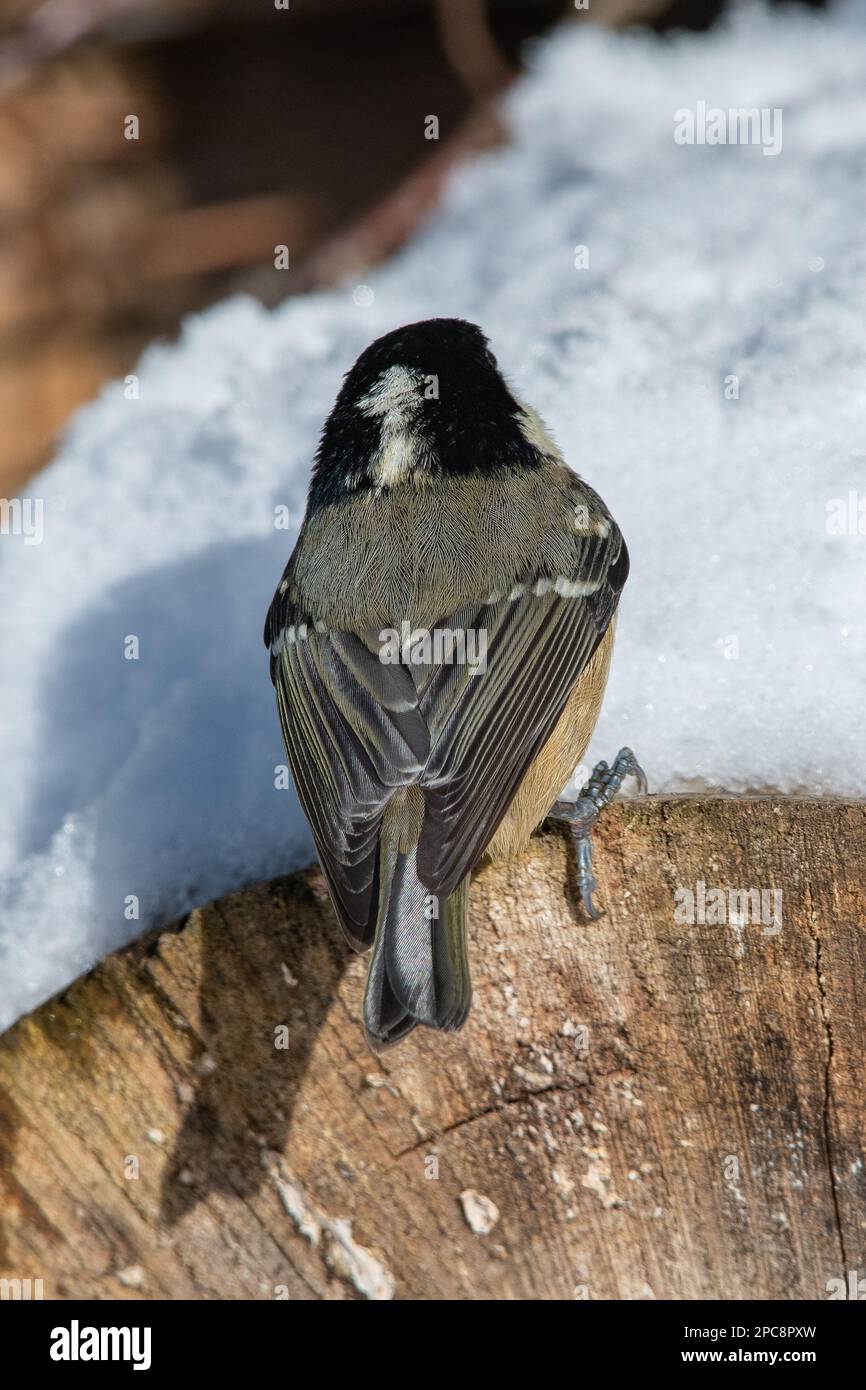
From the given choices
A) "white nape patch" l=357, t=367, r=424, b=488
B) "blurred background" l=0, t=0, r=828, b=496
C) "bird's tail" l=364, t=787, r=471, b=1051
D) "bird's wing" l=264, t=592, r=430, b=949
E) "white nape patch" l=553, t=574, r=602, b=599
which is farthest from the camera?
"blurred background" l=0, t=0, r=828, b=496

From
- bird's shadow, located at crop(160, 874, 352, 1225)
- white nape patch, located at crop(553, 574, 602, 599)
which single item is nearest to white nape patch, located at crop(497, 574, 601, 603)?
white nape patch, located at crop(553, 574, 602, 599)

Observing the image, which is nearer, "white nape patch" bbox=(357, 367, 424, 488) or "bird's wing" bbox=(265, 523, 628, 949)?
"bird's wing" bbox=(265, 523, 628, 949)

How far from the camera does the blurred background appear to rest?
5211mm

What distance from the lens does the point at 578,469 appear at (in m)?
2.84

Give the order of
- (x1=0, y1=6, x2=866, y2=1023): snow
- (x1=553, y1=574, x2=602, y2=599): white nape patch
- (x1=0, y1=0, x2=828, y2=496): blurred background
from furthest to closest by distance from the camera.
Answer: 1. (x1=0, y1=0, x2=828, y2=496): blurred background
2. (x1=553, y1=574, x2=602, y2=599): white nape patch
3. (x1=0, y1=6, x2=866, y2=1023): snow

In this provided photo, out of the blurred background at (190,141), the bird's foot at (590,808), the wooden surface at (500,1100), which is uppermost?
the blurred background at (190,141)

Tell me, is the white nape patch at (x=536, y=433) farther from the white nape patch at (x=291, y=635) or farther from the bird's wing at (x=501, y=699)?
the white nape patch at (x=291, y=635)

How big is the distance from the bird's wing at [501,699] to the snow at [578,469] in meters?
0.13

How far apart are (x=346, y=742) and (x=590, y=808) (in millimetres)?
449

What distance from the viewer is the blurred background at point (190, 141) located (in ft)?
17.1

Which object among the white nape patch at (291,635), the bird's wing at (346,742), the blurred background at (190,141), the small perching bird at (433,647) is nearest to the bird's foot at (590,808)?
the small perching bird at (433,647)

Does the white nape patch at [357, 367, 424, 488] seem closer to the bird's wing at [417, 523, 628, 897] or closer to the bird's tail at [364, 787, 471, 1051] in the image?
the bird's wing at [417, 523, 628, 897]

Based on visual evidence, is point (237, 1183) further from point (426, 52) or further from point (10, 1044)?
point (426, 52)

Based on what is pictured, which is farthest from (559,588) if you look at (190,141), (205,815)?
(190,141)
